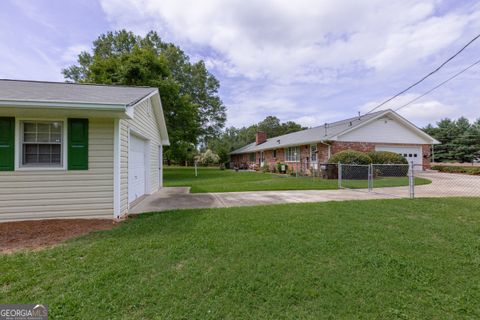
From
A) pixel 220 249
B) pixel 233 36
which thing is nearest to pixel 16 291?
pixel 220 249

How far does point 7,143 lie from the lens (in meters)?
5.43

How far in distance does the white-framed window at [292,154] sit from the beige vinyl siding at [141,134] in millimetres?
13537

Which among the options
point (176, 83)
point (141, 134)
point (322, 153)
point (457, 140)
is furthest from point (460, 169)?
point (176, 83)

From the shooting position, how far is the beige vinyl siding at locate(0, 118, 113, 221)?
5504 mm

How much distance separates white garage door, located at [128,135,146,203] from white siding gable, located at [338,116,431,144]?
46.4 ft

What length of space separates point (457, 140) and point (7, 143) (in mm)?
44274

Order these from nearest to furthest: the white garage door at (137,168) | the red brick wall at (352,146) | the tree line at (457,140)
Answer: the white garage door at (137,168) < the red brick wall at (352,146) < the tree line at (457,140)

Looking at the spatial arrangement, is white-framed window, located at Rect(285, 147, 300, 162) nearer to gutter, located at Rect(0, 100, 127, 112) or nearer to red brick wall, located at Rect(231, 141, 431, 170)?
red brick wall, located at Rect(231, 141, 431, 170)

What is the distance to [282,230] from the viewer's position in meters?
4.73

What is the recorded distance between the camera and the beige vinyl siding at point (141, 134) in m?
6.18

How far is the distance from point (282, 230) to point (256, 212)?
1579 mm

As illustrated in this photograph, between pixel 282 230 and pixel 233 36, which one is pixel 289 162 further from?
pixel 282 230
